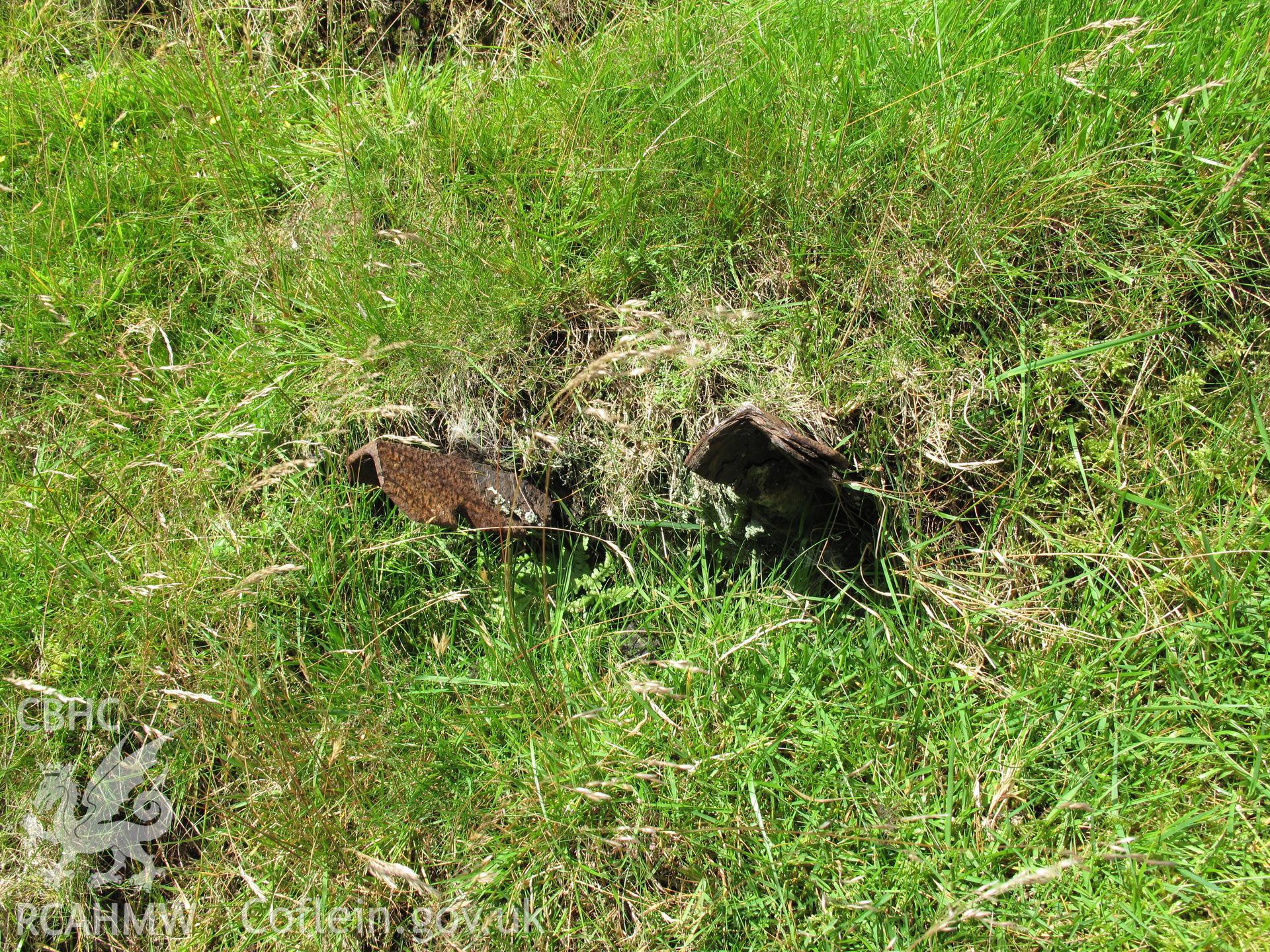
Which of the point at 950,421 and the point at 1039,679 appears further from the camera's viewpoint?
the point at 950,421

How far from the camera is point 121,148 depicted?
128 inches

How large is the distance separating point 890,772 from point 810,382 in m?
1.02

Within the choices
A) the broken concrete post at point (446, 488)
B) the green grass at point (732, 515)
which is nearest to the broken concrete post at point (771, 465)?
the green grass at point (732, 515)

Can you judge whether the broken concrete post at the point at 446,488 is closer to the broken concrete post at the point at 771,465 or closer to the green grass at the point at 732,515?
the green grass at the point at 732,515

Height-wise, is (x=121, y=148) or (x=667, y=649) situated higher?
(x=121, y=148)

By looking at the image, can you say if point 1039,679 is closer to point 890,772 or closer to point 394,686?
point 890,772

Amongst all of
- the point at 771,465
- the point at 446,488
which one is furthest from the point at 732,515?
the point at 446,488

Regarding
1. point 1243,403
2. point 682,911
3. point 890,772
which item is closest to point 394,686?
point 682,911

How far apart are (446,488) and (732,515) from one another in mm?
819

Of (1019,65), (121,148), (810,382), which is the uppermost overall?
(121,148)

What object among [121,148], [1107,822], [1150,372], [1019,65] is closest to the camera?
[1107,822]

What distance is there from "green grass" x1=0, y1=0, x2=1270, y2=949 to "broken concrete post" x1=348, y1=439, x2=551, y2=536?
3.4 inches

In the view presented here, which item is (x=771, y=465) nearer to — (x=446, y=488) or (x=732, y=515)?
(x=732, y=515)

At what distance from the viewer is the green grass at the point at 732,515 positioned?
1984 mm
